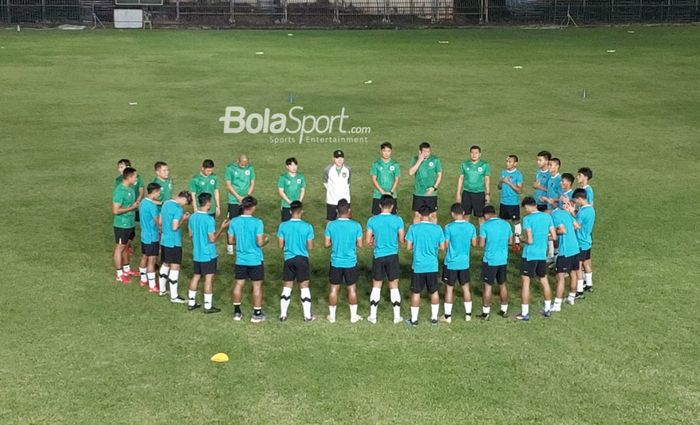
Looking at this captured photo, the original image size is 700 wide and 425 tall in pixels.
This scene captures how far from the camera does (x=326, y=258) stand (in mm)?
16172

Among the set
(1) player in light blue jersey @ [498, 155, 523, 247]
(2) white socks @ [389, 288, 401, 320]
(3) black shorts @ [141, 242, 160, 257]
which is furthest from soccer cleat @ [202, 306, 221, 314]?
(1) player in light blue jersey @ [498, 155, 523, 247]

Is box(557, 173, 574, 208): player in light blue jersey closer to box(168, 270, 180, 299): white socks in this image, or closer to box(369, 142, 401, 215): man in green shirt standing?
box(369, 142, 401, 215): man in green shirt standing

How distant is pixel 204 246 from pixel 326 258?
11.7ft

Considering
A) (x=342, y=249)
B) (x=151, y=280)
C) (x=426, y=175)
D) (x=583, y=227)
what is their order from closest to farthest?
(x=342, y=249), (x=583, y=227), (x=151, y=280), (x=426, y=175)

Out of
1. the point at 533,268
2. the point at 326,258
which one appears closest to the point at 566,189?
the point at 533,268

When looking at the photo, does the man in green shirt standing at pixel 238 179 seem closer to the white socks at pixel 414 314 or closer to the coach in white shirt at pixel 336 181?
the coach in white shirt at pixel 336 181

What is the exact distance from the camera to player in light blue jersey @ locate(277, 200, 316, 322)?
41.5 feet

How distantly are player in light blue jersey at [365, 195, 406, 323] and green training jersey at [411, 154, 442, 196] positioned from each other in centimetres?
389

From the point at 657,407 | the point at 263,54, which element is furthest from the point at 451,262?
the point at 263,54

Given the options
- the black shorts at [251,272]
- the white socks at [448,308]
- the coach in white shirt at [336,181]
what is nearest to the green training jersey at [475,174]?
the coach in white shirt at [336,181]

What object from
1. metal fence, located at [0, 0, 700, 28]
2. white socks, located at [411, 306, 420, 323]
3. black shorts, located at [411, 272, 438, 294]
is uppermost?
metal fence, located at [0, 0, 700, 28]

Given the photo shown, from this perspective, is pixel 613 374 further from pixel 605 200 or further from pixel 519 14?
pixel 519 14

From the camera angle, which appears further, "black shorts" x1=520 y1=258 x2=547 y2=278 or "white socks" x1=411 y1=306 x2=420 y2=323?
"black shorts" x1=520 y1=258 x2=547 y2=278

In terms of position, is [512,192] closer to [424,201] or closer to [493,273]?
[424,201]
